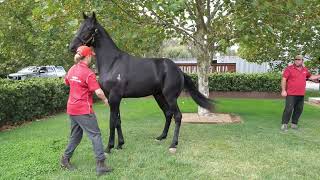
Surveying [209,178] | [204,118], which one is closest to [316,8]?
[204,118]

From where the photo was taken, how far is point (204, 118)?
11.7m

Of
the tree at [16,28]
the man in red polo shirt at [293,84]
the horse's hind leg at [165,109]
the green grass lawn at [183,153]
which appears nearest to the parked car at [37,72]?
the tree at [16,28]

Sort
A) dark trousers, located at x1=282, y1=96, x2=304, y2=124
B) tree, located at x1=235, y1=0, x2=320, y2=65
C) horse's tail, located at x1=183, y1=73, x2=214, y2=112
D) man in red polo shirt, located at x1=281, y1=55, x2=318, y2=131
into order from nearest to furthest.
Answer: horse's tail, located at x1=183, y1=73, x2=214, y2=112 < tree, located at x1=235, y1=0, x2=320, y2=65 < man in red polo shirt, located at x1=281, y1=55, x2=318, y2=131 < dark trousers, located at x1=282, y1=96, x2=304, y2=124

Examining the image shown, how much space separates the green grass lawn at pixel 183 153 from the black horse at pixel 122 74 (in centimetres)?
62

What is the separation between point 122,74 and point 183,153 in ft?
5.87

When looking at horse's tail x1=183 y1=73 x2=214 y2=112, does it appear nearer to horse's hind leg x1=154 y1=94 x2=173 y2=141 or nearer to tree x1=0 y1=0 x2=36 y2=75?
horse's hind leg x1=154 y1=94 x2=173 y2=141

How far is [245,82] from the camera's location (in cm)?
1969

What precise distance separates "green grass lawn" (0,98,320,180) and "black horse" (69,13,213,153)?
62 centimetres

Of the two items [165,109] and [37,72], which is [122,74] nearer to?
[165,109]

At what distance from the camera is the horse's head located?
284 inches

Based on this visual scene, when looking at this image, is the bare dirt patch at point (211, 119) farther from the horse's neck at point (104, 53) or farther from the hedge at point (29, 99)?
the hedge at point (29, 99)

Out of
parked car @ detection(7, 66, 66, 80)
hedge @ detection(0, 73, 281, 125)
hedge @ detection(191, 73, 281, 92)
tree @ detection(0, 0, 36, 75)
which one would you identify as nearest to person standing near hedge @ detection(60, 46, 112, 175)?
hedge @ detection(0, 73, 281, 125)

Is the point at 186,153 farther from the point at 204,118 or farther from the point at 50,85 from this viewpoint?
the point at 50,85

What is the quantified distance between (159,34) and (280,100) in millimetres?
8618
